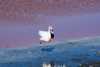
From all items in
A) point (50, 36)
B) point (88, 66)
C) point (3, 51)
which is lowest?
point (88, 66)

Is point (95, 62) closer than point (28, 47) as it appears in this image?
Yes

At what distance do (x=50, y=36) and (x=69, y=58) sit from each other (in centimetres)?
277

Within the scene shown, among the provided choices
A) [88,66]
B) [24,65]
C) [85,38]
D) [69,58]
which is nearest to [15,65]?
[24,65]

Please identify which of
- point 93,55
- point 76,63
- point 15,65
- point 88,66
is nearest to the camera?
point 88,66

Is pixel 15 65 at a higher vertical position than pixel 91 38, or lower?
lower

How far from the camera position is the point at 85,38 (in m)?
11.5

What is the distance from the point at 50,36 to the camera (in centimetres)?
956

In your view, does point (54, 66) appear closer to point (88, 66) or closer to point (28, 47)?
point (88, 66)

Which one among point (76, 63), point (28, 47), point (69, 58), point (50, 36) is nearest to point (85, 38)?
point (50, 36)

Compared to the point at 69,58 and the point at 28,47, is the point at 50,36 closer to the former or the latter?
the point at 28,47

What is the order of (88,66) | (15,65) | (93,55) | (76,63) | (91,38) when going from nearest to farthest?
(88,66) → (76,63) → (15,65) → (93,55) → (91,38)

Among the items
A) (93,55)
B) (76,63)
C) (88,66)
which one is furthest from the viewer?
(93,55)

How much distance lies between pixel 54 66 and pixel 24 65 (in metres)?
1.22

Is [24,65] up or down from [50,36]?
down
